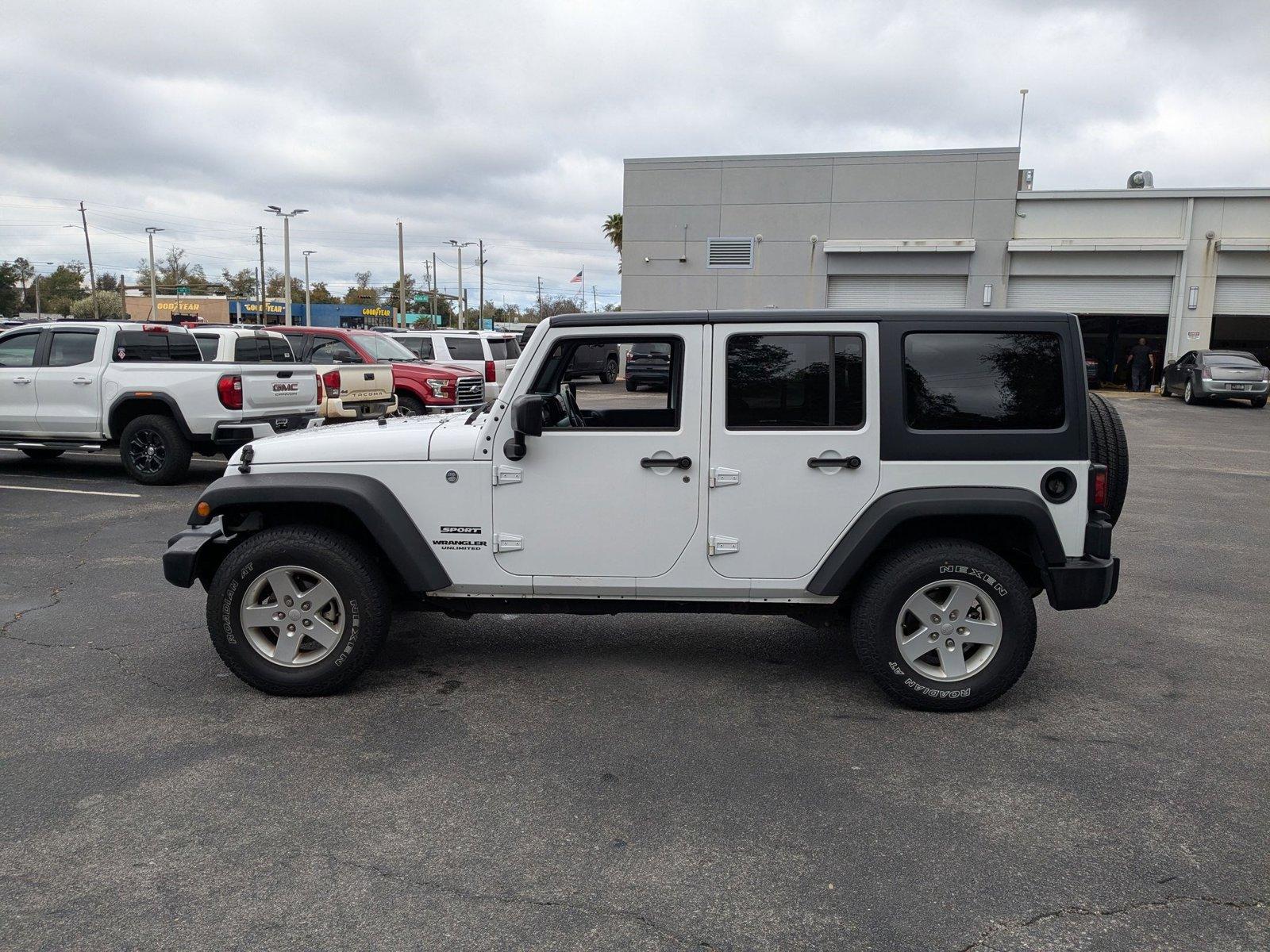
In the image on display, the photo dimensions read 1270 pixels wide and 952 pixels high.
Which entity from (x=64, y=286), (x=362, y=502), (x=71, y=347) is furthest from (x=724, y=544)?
(x=64, y=286)

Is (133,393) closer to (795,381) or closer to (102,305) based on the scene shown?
(795,381)

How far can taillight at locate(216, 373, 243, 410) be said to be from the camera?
1049 centimetres

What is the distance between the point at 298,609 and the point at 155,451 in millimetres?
7367

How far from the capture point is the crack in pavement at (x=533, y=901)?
2832 mm

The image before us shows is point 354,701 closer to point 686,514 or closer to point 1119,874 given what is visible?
point 686,514

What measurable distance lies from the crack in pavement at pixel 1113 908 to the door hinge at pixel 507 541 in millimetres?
2577

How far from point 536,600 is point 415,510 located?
73 centimetres

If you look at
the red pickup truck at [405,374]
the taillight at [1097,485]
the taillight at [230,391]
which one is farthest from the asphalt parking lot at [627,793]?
the red pickup truck at [405,374]

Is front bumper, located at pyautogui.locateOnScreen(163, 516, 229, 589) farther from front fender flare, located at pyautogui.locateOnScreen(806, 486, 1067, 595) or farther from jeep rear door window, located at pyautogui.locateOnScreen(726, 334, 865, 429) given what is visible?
front fender flare, located at pyautogui.locateOnScreen(806, 486, 1067, 595)

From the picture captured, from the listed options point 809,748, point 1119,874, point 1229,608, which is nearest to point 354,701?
point 809,748

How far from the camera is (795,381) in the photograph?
4504 millimetres

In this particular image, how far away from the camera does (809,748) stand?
13.5 feet

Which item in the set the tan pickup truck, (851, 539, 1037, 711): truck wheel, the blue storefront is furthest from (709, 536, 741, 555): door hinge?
the blue storefront

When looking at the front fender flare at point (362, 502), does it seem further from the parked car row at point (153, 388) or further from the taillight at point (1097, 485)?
the parked car row at point (153, 388)
